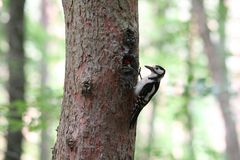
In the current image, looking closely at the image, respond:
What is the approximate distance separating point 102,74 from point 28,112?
3039 millimetres

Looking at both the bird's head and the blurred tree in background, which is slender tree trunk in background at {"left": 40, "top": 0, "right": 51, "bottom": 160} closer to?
the blurred tree in background

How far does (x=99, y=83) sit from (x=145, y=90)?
0.44 m

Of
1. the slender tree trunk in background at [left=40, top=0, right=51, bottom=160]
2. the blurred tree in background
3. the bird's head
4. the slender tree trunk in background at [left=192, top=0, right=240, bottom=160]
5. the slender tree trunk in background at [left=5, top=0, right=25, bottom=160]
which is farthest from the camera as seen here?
the slender tree trunk in background at [left=40, top=0, right=51, bottom=160]

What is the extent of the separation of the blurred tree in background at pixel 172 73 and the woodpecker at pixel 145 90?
172 centimetres

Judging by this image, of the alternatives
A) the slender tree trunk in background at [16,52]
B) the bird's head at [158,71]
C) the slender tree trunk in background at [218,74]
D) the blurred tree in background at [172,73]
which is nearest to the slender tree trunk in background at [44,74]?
the blurred tree in background at [172,73]

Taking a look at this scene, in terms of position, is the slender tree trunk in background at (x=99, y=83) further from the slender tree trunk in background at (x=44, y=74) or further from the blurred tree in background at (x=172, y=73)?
the slender tree trunk in background at (x=44, y=74)

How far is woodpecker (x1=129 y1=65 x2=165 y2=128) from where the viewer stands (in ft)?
8.69

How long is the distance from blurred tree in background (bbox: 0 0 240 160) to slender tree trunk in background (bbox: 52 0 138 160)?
2.51m

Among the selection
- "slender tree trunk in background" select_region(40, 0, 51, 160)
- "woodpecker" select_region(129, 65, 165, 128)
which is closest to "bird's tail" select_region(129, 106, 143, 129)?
"woodpecker" select_region(129, 65, 165, 128)

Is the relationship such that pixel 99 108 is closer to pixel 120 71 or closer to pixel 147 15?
pixel 120 71

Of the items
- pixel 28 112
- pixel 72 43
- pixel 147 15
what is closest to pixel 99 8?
pixel 72 43

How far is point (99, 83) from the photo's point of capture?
259 cm

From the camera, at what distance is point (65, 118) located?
2.67 metres

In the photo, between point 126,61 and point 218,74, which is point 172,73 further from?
point 126,61
